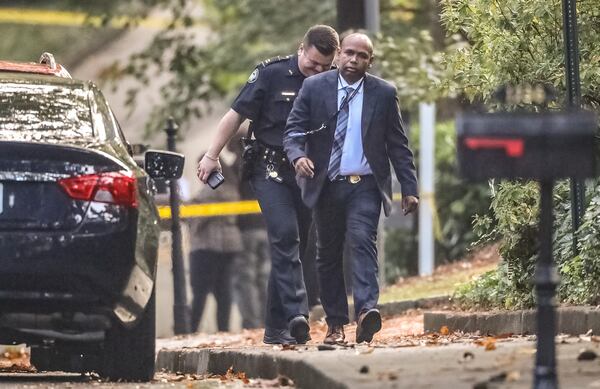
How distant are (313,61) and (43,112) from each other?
2197 mm

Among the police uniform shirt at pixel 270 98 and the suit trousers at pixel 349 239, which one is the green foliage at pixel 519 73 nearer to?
the suit trousers at pixel 349 239

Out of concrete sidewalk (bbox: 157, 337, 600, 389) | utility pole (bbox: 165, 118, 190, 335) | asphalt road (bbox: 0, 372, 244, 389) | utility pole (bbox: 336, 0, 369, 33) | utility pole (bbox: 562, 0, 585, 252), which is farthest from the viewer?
utility pole (bbox: 336, 0, 369, 33)

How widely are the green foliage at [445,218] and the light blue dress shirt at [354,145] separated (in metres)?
9.62

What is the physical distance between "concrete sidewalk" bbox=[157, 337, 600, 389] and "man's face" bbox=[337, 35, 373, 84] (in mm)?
1692

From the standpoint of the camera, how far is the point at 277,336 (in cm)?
1236

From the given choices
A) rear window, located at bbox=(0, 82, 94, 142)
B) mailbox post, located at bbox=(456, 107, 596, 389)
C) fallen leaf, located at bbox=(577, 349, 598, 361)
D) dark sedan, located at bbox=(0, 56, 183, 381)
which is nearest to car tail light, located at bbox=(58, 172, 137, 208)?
dark sedan, located at bbox=(0, 56, 183, 381)

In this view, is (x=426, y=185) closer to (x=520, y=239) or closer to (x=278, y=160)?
(x=520, y=239)

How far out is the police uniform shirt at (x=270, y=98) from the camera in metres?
12.3

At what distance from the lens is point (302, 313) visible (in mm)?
12031

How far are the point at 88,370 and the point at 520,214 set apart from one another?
9.49ft

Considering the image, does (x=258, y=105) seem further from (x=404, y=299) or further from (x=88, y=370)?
(x=404, y=299)

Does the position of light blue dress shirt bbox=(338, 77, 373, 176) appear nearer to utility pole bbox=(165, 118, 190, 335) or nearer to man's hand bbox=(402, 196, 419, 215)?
man's hand bbox=(402, 196, 419, 215)

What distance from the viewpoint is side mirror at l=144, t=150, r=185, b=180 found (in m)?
11.2

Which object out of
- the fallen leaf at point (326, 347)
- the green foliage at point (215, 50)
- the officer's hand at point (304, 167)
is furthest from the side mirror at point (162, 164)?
the green foliage at point (215, 50)
